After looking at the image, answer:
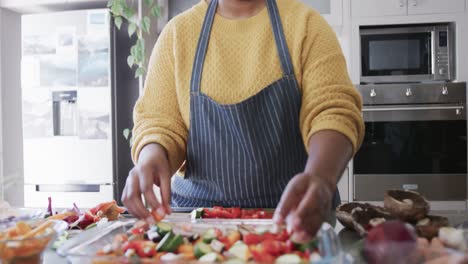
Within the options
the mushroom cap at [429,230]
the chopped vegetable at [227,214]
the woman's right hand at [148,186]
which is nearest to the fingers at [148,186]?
the woman's right hand at [148,186]

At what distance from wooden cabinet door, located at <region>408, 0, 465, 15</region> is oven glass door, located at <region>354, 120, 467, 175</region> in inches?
24.8

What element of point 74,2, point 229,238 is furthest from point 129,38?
point 229,238

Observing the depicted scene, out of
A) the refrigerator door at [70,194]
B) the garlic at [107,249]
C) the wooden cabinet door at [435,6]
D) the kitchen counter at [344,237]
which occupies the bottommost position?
the refrigerator door at [70,194]

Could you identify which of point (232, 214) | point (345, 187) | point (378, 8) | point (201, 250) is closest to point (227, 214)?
point (232, 214)

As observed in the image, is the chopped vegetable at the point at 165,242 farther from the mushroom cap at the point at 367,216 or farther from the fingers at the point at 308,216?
the mushroom cap at the point at 367,216

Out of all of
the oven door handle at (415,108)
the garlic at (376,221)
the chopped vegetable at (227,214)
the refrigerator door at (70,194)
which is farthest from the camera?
the refrigerator door at (70,194)

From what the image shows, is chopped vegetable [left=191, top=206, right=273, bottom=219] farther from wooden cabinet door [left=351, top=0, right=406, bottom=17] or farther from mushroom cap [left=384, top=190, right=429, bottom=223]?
wooden cabinet door [left=351, top=0, right=406, bottom=17]

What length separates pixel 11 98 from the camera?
2924 millimetres

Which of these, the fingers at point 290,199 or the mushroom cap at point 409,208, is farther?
the mushroom cap at point 409,208

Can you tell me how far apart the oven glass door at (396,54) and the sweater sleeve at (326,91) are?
1.57 m

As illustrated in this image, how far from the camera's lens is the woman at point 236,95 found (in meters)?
1.07

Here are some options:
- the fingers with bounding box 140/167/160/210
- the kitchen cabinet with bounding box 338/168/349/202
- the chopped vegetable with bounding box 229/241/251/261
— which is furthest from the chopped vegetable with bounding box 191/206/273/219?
the kitchen cabinet with bounding box 338/168/349/202

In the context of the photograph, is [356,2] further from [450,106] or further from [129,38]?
[129,38]

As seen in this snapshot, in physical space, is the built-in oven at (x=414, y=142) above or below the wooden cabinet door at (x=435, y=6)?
below
